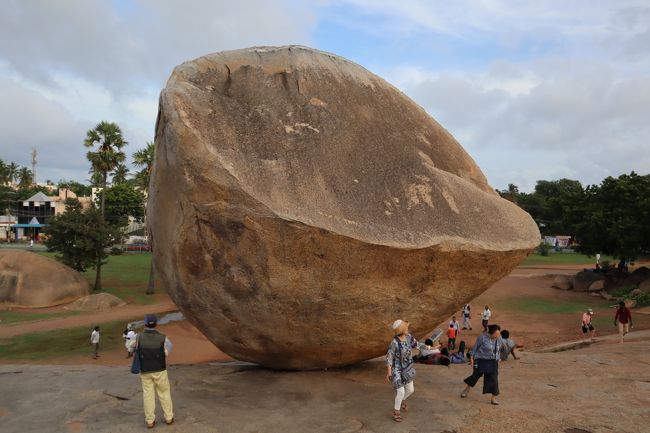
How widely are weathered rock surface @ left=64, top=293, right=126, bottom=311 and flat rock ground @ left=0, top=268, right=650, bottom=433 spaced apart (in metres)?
16.3

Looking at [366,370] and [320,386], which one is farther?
[366,370]

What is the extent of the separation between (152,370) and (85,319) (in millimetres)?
18243

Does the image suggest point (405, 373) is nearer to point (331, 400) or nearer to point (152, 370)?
point (331, 400)

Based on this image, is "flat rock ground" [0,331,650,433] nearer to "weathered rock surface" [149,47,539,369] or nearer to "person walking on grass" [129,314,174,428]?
"person walking on grass" [129,314,174,428]

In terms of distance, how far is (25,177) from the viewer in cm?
9175

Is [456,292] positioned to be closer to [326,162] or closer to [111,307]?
[326,162]

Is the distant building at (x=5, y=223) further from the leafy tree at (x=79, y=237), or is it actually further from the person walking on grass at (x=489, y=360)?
the person walking on grass at (x=489, y=360)

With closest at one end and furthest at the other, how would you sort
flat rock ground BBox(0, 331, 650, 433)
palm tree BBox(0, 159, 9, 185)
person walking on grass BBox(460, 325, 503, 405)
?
flat rock ground BBox(0, 331, 650, 433) → person walking on grass BBox(460, 325, 503, 405) → palm tree BBox(0, 159, 9, 185)

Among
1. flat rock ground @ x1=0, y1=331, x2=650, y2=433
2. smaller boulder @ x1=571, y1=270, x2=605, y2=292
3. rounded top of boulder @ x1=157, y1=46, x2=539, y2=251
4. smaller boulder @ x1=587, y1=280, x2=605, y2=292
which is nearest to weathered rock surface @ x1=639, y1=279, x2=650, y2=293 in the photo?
smaller boulder @ x1=587, y1=280, x2=605, y2=292

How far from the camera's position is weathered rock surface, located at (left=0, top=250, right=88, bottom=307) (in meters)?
23.8

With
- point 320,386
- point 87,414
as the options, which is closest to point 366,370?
point 320,386

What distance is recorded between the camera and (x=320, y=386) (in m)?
7.18

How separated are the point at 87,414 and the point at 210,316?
1.79 metres

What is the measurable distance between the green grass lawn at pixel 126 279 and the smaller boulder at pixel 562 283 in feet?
78.4
